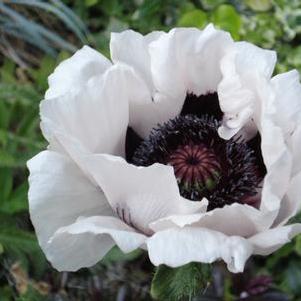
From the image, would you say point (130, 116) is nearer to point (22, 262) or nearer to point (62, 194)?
point (62, 194)

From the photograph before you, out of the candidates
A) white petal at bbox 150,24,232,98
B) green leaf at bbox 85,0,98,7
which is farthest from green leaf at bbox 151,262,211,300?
green leaf at bbox 85,0,98,7

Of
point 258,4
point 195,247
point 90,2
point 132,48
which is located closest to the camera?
point 195,247

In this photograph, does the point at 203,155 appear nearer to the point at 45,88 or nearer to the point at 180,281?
the point at 180,281

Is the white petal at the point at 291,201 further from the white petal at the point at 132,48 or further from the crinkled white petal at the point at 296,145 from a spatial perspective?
the white petal at the point at 132,48

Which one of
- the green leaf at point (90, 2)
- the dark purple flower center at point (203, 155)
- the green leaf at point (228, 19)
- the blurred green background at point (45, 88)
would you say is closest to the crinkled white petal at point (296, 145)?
the dark purple flower center at point (203, 155)

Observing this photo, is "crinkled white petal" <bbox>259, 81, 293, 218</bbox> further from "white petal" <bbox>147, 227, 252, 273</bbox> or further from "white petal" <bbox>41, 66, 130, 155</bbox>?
"white petal" <bbox>41, 66, 130, 155</bbox>

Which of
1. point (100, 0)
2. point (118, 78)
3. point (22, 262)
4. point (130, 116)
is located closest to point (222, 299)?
point (22, 262)

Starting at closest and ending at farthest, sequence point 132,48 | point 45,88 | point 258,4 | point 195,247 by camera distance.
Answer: point 195,247 → point 132,48 → point 45,88 → point 258,4

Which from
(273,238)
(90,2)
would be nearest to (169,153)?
(273,238)
